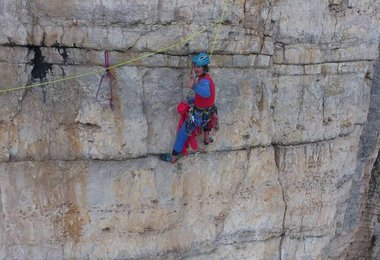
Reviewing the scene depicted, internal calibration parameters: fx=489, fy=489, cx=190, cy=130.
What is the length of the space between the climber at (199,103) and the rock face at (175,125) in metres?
0.31

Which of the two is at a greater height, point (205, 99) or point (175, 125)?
point (205, 99)

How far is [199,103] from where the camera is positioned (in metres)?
7.20

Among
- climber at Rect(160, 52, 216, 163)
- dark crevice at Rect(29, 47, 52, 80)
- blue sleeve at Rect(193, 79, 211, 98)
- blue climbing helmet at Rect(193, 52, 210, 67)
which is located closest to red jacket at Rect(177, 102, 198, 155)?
climber at Rect(160, 52, 216, 163)

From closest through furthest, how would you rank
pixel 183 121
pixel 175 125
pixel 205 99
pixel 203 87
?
pixel 203 87 → pixel 205 99 → pixel 183 121 → pixel 175 125

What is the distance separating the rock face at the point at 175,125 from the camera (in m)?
7.10

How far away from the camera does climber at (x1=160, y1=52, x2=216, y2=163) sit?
704 centimetres

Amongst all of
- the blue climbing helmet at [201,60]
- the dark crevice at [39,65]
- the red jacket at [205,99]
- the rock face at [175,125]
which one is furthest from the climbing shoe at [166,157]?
the dark crevice at [39,65]

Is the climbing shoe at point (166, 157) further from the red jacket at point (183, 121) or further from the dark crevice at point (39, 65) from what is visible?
the dark crevice at point (39, 65)

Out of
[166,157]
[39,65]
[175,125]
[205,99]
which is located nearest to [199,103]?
[205,99]

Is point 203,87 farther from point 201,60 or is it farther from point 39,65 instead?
→ point 39,65

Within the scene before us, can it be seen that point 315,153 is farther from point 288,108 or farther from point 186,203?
point 186,203

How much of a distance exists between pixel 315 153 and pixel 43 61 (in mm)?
5029

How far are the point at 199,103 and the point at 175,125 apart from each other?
0.82 meters

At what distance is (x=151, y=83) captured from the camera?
7.54 metres
